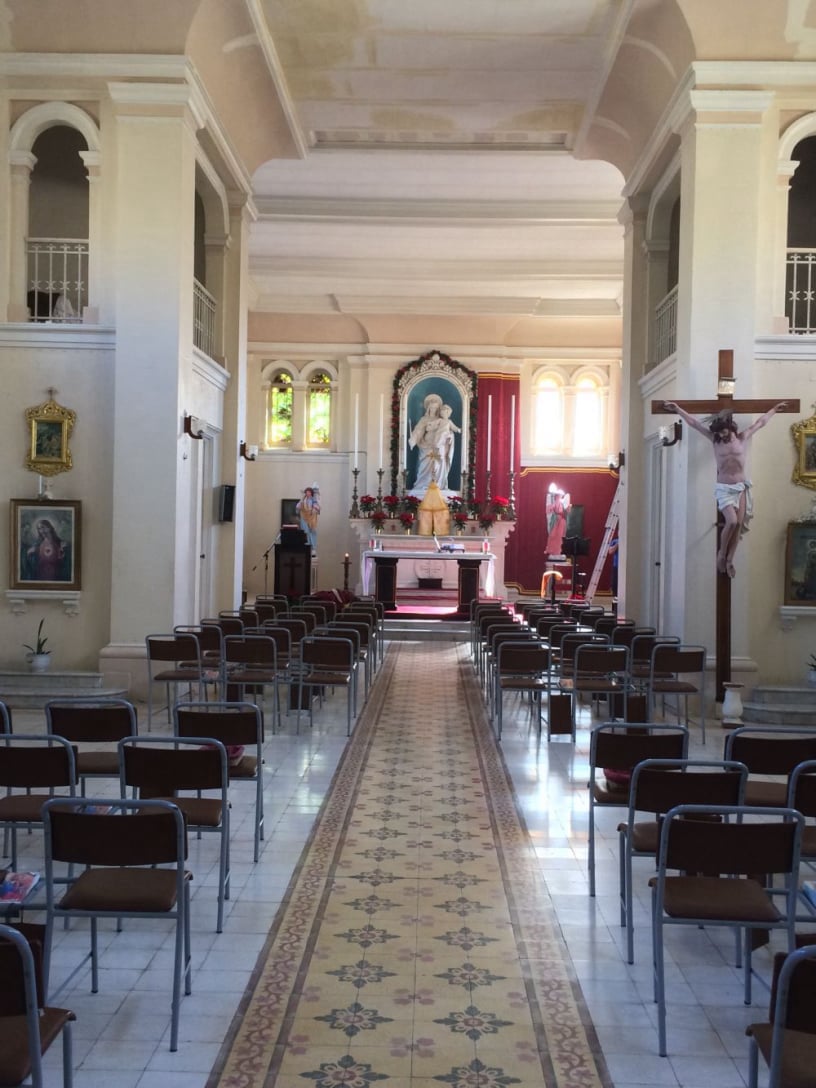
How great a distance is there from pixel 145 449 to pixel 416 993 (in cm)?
787

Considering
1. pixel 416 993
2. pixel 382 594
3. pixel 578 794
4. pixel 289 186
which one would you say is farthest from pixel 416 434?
pixel 416 993

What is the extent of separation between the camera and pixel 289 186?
17.0m

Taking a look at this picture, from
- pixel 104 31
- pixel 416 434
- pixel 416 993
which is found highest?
pixel 104 31

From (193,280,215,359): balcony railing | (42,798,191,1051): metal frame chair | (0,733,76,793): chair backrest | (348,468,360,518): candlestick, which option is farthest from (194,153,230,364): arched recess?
(42,798,191,1051): metal frame chair

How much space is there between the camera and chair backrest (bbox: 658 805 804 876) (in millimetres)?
3814

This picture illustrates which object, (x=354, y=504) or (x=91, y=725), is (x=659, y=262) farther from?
(x=91, y=725)

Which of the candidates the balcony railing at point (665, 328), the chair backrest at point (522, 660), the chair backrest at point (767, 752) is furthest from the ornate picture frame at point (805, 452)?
the chair backrest at point (767, 752)

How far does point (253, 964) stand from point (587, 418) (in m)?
21.2

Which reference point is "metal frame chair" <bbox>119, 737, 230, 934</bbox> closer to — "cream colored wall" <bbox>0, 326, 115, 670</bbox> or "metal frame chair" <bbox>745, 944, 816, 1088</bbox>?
"metal frame chair" <bbox>745, 944, 816, 1088</bbox>

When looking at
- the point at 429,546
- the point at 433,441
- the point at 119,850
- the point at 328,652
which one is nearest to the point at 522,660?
the point at 328,652

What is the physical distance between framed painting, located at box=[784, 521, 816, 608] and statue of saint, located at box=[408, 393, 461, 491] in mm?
12884

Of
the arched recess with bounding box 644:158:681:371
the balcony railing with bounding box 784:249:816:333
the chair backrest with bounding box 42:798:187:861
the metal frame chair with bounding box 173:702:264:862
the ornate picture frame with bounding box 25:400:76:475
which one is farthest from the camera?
the arched recess with bounding box 644:158:681:371

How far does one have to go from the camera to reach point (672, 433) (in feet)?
37.4

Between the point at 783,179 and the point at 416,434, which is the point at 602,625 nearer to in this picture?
the point at 783,179
